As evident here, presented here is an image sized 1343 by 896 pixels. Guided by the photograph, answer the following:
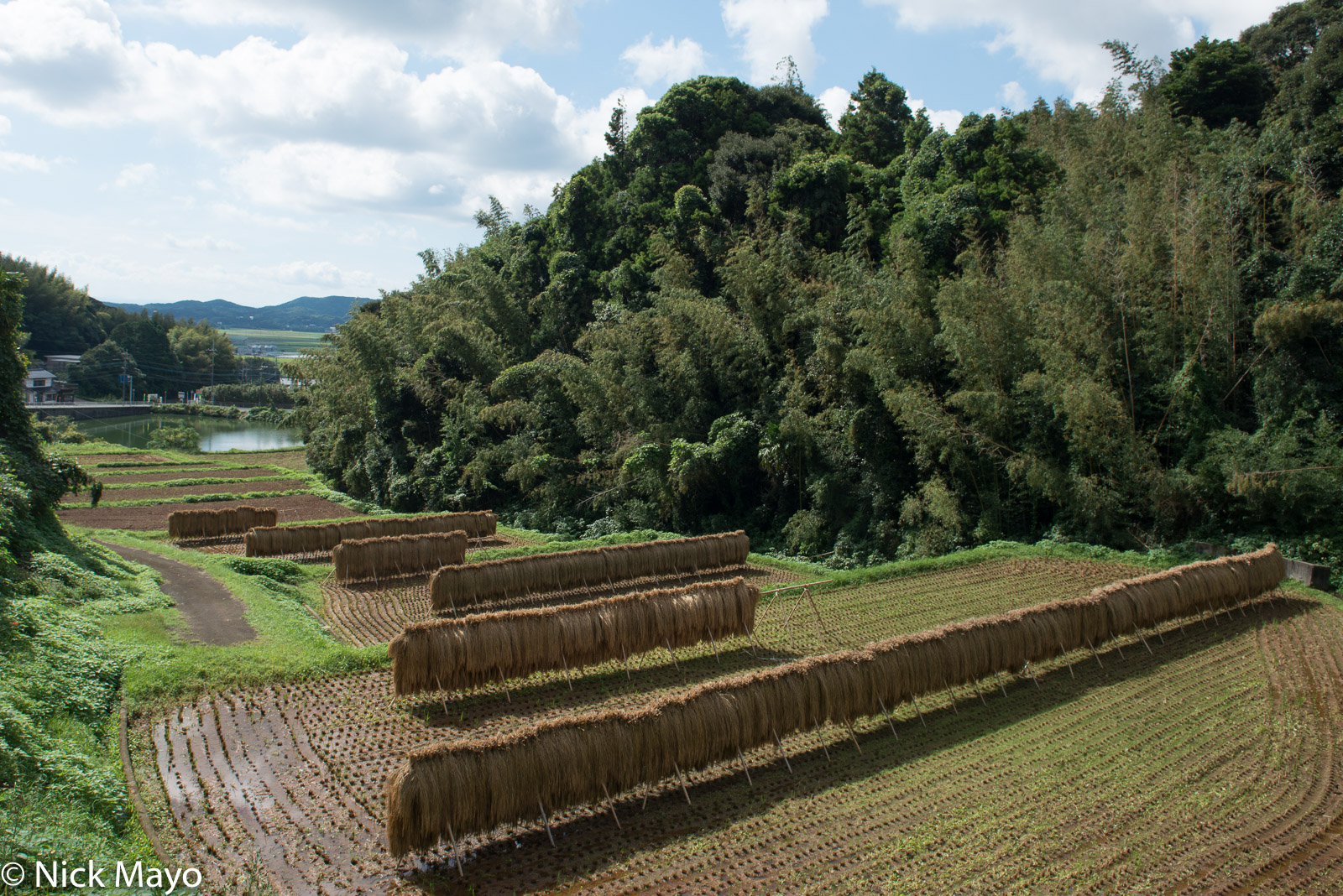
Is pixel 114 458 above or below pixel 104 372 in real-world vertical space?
below

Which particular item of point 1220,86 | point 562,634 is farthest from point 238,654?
point 1220,86

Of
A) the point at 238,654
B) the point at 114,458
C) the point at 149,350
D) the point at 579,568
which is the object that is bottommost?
the point at 114,458

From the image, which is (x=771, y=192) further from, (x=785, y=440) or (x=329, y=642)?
(x=329, y=642)

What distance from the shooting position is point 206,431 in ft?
237

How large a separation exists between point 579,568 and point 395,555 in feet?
16.3

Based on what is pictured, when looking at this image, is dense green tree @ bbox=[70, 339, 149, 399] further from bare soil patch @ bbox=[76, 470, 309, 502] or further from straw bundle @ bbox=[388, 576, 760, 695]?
straw bundle @ bbox=[388, 576, 760, 695]

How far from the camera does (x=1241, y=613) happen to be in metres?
15.7

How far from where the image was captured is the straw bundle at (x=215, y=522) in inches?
951

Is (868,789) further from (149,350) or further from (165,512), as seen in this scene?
(149,350)

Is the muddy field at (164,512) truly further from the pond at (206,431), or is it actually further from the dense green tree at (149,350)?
the dense green tree at (149,350)

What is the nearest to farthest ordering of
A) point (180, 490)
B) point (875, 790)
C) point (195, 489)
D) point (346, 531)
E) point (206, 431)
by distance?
1. point (875, 790)
2. point (346, 531)
3. point (180, 490)
4. point (195, 489)
5. point (206, 431)

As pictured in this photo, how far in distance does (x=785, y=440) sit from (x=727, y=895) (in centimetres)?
1861

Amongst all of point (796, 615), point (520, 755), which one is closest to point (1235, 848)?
point (520, 755)

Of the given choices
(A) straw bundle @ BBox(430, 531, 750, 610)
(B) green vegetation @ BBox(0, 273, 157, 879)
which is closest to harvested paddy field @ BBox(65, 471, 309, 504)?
(B) green vegetation @ BBox(0, 273, 157, 879)
